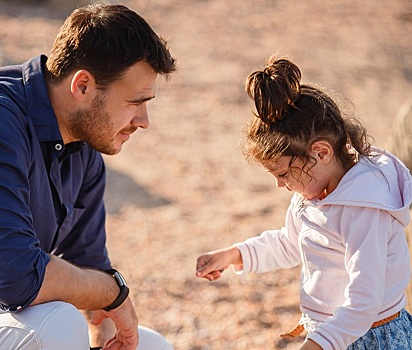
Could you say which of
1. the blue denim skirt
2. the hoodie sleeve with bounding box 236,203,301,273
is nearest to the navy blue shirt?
the hoodie sleeve with bounding box 236,203,301,273

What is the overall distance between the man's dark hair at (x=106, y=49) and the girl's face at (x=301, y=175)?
0.69 meters

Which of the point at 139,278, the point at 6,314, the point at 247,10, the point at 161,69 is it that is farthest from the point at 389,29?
the point at 6,314

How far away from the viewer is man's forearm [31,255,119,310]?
270 centimetres

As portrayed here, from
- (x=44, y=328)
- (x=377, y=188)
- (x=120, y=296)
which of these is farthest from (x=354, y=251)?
(x=44, y=328)

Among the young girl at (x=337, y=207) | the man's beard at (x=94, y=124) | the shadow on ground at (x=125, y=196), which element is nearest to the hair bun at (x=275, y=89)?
the young girl at (x=337, y=207)

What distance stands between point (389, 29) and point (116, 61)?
8.23 meters

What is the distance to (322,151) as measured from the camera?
2592mm

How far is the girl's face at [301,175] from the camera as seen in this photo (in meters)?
2.60

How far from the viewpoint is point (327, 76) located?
882 centimetres

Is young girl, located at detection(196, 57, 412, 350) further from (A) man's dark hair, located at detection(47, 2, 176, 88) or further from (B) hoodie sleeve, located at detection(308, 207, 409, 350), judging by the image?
(A) man's dark hair, located at detection(47, 2, 176, 88)

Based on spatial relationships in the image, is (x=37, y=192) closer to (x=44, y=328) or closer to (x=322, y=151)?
(x=44, y=328)

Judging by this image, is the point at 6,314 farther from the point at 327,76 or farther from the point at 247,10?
the point at 247,10

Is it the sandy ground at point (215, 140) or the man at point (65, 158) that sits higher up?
the man at point (65, 158)

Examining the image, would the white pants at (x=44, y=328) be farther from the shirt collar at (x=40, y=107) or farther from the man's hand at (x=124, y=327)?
the shirt collar at (x=40, y=107)
